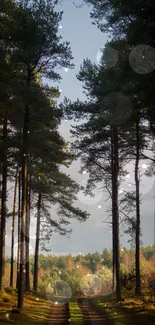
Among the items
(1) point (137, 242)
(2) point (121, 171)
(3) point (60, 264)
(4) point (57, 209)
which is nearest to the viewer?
(1) point (137, 242)

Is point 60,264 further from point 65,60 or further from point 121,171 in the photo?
point 65,60

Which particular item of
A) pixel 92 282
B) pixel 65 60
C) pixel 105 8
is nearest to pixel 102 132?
pixel 65 60

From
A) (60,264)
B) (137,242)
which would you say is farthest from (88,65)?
(60,264)

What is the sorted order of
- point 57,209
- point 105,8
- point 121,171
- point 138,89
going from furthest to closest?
point 57,209
point 121,171
point 105,8
point 138,89

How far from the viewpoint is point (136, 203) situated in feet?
67.9

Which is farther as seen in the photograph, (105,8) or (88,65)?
(88,65)

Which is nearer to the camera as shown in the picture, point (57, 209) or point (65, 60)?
point (65, 60)

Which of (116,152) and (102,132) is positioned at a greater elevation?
(102,132)

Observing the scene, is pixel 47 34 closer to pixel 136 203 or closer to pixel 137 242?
pixel 136 203

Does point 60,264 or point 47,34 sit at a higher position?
point 47,34

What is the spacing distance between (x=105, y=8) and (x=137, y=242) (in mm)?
13131

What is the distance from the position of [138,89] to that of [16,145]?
743 cm

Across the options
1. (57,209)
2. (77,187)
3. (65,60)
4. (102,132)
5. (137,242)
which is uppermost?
(65,60)

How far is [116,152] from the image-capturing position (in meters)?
20.7
